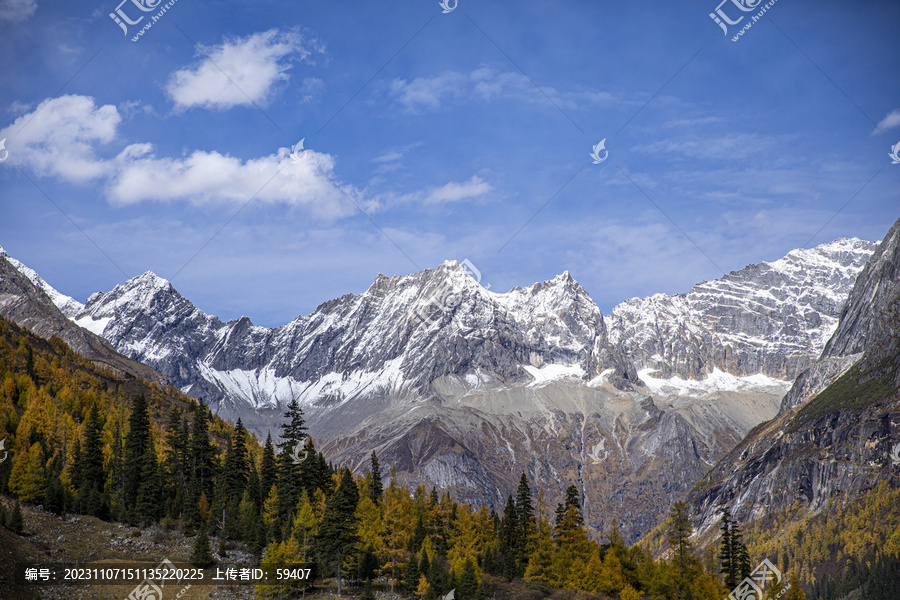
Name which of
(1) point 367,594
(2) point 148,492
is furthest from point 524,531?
(2) point 148,492

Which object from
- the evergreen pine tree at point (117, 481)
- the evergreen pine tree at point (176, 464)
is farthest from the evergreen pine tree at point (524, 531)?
the evergreen pine tree at point (117, 481)

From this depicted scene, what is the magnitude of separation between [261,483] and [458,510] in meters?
37.7

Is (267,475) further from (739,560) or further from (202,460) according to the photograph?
(739,560)

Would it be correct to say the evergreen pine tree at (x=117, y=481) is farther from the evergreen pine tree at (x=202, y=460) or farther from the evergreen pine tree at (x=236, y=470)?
the evergreen pine tree at (x=236, y=470)

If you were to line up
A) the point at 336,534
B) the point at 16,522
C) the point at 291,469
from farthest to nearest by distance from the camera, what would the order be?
the point at 291,469 < the point at 336,534 < the point at 16,522

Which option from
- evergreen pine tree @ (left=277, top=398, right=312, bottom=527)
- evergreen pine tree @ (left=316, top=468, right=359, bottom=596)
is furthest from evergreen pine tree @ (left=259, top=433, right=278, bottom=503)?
evergreen pine tree @ (left=316, top=468, right=359, bottom=596)

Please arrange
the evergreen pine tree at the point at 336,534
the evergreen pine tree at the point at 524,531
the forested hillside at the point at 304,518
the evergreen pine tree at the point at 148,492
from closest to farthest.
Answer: the evergreen pine tree at the point at 336,534 → the forested hillside at the point at 304,518 → the evergreen pine tree at the point at 148,492 → the evergreen pine tree at the point at 524,531

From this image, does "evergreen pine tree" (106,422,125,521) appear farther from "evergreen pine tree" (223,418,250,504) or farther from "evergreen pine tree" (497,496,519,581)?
"evergreen pine tree" (497,496,519,581)

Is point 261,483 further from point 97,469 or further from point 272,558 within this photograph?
point 272,558

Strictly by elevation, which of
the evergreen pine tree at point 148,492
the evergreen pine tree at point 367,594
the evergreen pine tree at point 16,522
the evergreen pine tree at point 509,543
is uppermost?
the evergreen pine tree at point 148,492

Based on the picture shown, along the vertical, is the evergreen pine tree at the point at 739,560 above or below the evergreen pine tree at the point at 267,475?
below

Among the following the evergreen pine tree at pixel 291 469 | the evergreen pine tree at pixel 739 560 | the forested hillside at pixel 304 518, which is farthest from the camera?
the evergreen pine tree at pixel 739 560

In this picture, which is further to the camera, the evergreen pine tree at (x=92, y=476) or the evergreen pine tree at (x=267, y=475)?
the evergreen pine tree at (x=267, y=475)

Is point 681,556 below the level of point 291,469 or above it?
below
